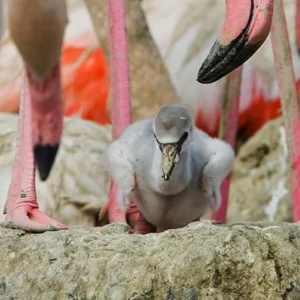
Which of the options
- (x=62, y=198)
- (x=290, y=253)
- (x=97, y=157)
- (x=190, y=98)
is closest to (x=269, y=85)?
(x=190, y=98)

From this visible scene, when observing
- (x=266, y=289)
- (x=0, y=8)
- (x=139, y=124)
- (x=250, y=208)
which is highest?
(x=0, y=8)

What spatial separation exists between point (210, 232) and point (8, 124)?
6.77 ft

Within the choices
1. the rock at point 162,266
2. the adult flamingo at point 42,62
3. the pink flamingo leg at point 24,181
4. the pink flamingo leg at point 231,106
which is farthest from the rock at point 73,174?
the adult flamingo at point 42,62

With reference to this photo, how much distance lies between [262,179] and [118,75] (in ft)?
5.50

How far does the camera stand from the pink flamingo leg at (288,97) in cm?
300

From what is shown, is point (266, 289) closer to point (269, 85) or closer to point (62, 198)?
point (62, 198)

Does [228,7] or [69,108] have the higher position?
[228,7]

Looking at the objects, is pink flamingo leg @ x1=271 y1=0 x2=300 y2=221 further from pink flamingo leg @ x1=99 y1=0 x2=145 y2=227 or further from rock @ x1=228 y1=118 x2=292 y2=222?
rock @ x1=228 y1=118 x2=292 y2=222

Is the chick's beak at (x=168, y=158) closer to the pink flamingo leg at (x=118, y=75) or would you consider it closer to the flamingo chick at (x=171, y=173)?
the flamingo chick at (x=171, y=173)

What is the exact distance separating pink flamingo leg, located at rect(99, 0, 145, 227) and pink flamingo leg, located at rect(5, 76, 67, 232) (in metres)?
0.26

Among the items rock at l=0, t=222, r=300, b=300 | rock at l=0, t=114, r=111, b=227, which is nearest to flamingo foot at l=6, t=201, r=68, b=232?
rock at l=0, t=222, r=300, b=300

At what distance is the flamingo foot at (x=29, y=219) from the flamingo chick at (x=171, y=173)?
23cm

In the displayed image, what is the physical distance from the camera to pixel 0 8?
3670 mm

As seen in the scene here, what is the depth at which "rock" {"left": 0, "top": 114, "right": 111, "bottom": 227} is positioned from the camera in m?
3.88
